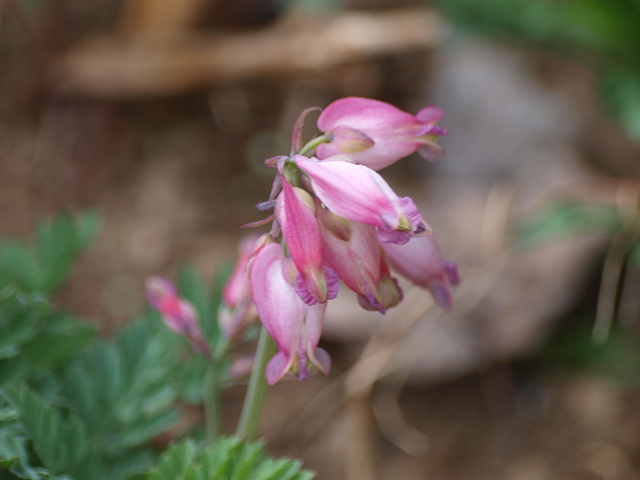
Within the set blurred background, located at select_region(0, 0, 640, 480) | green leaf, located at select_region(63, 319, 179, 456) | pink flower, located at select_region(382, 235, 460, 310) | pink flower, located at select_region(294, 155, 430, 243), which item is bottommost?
blurred background, located at select_region(0, 0, 640, 480)

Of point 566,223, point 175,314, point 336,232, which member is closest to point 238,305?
point 175,314

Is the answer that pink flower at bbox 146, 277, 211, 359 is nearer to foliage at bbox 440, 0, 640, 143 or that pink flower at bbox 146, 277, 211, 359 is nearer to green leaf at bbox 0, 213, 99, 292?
green leaf at bbox 0, 213, 99, 292

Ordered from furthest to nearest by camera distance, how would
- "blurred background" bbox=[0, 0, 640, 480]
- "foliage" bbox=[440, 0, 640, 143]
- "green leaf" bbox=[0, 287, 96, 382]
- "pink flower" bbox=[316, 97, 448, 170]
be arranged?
1. "foliage" bbox=[440, 0, 640, 143]
2. "blurred background" bbox=[0, 0, 640, 480]
3. "green leaf" bbox=[0, 287, 96, 382]
4. "pink flower" bbox=[316, 97, 448, 170]

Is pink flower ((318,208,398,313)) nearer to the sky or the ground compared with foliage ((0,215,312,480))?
nearer to the sky

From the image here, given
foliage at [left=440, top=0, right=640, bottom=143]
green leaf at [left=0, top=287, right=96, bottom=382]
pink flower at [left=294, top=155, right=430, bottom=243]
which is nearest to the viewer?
pink flower at [left=294, top=155, right=430, bottom=243]

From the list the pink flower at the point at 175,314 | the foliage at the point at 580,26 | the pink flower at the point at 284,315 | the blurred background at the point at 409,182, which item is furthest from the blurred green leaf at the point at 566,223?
the pink flower at the point at 284,315

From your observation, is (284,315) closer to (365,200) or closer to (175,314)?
(365,200)

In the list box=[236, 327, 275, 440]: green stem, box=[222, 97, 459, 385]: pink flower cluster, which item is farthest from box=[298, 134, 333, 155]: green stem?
box=[236, 327, 275, 440]: green stem
